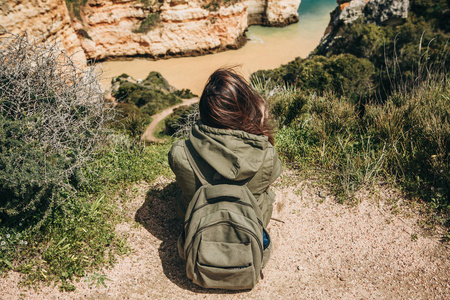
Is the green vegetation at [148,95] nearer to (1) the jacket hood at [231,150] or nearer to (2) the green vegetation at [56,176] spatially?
(2) the green vegetation at [56,176]

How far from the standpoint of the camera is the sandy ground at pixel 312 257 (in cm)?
279

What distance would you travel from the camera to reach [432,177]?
143 inches

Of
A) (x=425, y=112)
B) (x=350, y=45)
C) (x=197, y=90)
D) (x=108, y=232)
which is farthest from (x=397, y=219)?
(x=197, y=90)

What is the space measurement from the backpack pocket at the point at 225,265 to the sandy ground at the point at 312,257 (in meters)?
0.33

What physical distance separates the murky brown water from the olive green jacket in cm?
1628

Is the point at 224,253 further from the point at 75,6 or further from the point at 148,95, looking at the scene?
the point at 75,6

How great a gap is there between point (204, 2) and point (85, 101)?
20.4m

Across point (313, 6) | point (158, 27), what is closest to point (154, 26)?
point (158, 27)

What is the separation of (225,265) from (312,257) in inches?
48.3

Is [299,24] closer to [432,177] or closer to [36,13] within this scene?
[36,13]

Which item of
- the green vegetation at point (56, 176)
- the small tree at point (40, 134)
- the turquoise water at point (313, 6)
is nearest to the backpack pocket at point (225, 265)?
the green vegetation at point (56, 176)

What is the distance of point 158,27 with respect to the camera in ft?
71.5

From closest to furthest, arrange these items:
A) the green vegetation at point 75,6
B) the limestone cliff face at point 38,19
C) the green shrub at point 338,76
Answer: the green shrub at point 338,76 → the limestone cliff face at point 38,19 → the green vegetation at point 75,6

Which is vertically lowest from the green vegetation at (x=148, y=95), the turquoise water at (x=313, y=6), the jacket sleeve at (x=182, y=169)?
the turquoise water at (x=313, y=6)
